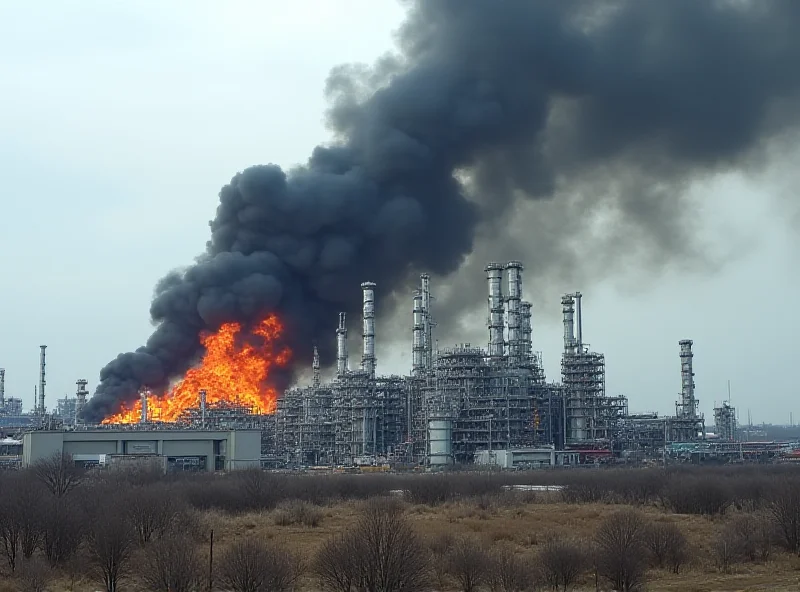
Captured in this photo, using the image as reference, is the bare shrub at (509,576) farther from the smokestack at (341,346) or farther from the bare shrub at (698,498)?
the smokestack at (341,346)

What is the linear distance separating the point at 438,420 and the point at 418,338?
40.5ft

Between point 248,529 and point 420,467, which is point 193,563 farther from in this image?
point 420,467

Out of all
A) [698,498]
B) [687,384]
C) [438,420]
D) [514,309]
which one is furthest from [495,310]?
[698,498]

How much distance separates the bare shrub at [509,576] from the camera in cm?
3369

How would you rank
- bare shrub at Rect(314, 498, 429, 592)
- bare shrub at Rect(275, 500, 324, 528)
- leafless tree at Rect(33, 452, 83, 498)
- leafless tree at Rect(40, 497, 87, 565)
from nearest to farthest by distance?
1. bare shrub at Rect(314, 498, 429, 592)
2. leafless tree at Rect(40, 497, 87, 565)
3. bare shrub at Rect(275, 500, 324, 528)
4. leafless tree at Rect(33, 452, 83, 498)

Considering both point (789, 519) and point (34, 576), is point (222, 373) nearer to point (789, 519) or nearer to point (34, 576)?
point (789, 519)

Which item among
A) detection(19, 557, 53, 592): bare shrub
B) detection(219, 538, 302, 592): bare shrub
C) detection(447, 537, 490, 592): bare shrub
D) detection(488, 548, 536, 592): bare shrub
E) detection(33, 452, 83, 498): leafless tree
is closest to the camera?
detection(219, 538, 302, 592): bare shrub

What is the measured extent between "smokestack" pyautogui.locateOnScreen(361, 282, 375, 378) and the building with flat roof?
16.5 m

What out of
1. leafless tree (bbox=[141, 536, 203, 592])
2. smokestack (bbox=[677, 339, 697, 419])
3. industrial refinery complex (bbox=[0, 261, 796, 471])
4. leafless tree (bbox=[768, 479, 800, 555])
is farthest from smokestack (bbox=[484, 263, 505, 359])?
leafless tree (bbox=[141, 536, 203, 592])

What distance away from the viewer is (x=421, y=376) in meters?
105

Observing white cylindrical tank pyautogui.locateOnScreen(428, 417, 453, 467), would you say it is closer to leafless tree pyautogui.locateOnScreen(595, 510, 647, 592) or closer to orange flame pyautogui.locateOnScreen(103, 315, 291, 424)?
orange flame pyautogui.locateOnScreen(103, 315, 291, 424)

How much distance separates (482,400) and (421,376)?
337 inches

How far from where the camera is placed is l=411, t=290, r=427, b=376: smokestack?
4154 inches

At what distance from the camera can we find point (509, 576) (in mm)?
33812
